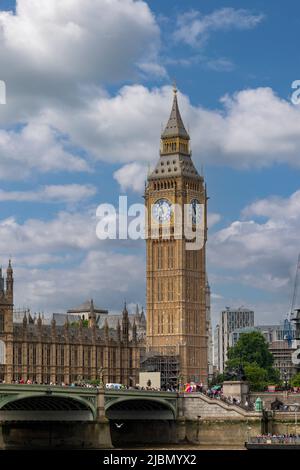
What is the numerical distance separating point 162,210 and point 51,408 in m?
81.7

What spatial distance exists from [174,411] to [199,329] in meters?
70.7

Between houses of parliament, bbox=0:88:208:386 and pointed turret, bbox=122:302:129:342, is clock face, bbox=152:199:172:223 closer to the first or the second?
houses of parliament, bbox=0:88:208:386

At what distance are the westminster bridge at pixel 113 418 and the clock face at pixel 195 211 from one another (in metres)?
70.1

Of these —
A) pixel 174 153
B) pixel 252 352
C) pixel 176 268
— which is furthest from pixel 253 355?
pixel 174 153

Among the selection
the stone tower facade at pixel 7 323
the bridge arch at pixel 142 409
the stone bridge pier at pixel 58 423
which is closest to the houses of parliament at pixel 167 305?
the stone tower facade at pixel 7 323

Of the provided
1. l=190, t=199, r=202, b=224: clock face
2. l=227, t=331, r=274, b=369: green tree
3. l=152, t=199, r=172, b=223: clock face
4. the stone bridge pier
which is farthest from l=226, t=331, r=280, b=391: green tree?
the stone bridge pier

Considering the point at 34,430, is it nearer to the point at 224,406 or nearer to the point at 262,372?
the point at 224,406

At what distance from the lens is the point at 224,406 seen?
11075 centimetres

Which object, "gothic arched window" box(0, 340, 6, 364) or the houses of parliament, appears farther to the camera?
the houses of parliament

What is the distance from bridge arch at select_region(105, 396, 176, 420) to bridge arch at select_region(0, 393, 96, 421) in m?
4.19

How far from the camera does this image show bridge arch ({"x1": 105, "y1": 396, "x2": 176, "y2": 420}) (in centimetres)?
10781
